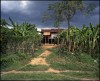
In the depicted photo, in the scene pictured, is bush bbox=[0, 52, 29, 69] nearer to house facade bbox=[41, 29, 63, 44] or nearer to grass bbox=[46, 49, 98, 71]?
grass bbox=[46, 49, 98, 71]

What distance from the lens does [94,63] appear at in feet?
76.2

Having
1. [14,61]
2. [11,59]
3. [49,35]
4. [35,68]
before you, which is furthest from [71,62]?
[49,35]

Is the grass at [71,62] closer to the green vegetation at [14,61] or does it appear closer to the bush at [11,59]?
the green vegetation at [14,61]

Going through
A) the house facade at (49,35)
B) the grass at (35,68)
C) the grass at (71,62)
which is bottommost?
the grass at (35,68)

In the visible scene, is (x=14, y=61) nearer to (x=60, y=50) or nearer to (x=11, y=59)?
(x=11, y=59)

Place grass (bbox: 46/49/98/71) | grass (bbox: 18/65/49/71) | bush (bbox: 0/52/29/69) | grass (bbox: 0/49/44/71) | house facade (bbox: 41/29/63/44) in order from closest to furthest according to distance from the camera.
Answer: grass (bbox: 18/65/49/71), grass (bbox: 46/49/98/71), grass (bbox: 0/49/44/71), bush (bbox: 0/52/29/69), house facade (bbox: 41/29/63/44)

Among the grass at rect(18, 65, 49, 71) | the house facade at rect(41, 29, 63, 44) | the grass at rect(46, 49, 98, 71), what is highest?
the house facade at rect(41, 29, 63, 44)

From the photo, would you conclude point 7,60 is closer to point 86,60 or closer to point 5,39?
point 5,39

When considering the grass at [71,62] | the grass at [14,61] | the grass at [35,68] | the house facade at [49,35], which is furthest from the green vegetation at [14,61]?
the house facade at [49,35]

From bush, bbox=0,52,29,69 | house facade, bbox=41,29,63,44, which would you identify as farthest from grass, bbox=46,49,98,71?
house facade, bbox=41,29,63,44

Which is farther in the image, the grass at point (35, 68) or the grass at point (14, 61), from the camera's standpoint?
the grass at point (14, 61)

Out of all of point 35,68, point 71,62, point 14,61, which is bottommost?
point 35,68

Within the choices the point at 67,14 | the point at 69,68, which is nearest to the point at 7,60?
the point at 69,68

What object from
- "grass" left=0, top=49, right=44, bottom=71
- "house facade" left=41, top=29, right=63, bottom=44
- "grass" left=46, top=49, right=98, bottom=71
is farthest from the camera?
"house facade" left=41, top=29, right=63, bottom=44
